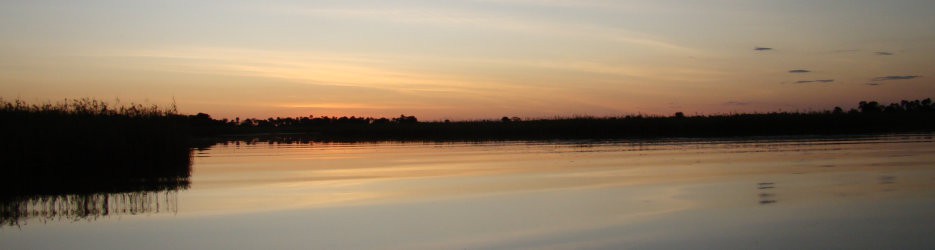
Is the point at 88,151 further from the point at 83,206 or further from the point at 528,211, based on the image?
the point at 528,211

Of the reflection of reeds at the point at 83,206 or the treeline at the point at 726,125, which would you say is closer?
the reflection of reeds at the point at 83,206

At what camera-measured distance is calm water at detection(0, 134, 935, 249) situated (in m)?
8.18

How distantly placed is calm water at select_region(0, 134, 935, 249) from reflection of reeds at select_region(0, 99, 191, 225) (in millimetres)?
426

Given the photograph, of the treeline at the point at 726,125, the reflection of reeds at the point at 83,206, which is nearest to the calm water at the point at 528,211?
the reflection of reeds at the point at 83,206

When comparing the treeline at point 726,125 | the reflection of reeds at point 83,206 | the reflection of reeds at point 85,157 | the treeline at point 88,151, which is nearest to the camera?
the reflection of reeds at point 83,206

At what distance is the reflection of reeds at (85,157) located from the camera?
12.3 m

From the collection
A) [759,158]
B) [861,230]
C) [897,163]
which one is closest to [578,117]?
[759,158]

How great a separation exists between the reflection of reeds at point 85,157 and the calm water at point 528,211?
0.43 metres

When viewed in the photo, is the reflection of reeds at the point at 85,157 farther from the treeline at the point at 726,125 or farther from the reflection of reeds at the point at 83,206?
the treeline at the point at 726,125

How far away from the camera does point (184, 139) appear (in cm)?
2280

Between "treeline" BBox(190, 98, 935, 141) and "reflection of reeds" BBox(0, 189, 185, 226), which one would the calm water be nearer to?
"reflection of reeds" BBox(0, 189, 185, 226)

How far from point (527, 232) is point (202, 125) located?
3107 inches

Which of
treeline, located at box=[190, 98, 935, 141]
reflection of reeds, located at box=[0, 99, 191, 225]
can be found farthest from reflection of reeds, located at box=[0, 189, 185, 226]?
treeline, located at box=[190, 98, 935, 141]

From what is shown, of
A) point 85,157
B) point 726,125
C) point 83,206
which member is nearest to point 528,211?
point 83,206
